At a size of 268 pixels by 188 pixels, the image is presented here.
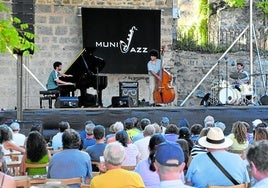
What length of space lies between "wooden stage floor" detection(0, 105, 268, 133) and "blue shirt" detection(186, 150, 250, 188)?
26.9 ft

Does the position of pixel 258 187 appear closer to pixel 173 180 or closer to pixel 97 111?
pixel 173 180

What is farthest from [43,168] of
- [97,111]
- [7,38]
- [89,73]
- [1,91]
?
[1,91]

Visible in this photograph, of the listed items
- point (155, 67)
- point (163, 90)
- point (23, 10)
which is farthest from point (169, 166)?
point (155, 67)

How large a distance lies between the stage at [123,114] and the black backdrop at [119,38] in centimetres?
407

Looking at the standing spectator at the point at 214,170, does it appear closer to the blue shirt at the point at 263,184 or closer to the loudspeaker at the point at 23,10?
the blue shirt at the point at 263,184

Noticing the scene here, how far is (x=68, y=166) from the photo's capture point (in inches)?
270

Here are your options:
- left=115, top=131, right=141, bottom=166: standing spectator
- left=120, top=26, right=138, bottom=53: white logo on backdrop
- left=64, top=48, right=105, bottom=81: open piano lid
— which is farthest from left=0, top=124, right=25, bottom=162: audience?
left=120, top=26, right=138, bottom=53: white logo on backdrop

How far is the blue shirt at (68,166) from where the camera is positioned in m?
6.80

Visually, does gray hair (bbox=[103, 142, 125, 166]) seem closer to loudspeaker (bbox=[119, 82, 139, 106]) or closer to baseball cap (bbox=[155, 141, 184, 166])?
baseball cap (bbox=[155, 141, 184, 166])

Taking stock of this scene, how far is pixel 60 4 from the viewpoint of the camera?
19.1 meters

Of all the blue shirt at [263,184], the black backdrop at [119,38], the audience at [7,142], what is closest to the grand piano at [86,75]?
the black backdrop at [119,38]

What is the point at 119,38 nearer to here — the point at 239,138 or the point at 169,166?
the point at 239,138

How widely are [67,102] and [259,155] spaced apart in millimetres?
11113

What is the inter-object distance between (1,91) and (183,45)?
6461 millimetres
